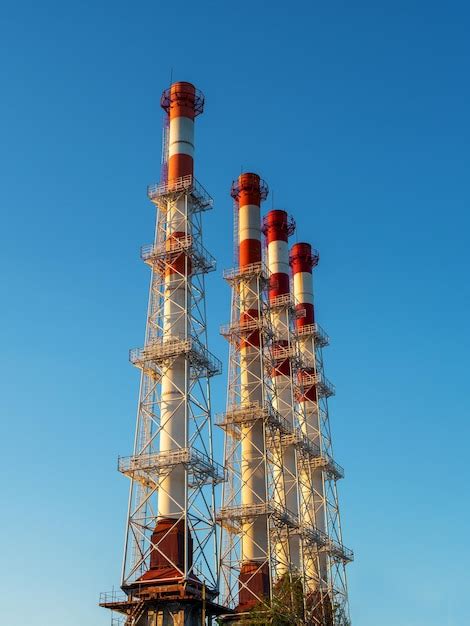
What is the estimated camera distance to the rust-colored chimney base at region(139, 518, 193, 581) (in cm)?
5253

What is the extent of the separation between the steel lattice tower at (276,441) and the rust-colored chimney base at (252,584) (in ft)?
0.23

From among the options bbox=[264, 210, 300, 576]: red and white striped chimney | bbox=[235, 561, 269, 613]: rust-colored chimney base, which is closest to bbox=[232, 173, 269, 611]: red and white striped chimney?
bbox=[235, 561, 269, 613]: rust-colored chimney base

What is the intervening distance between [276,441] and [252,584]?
13.9 m

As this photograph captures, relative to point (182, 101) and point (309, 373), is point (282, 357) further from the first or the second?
point (182, 101)

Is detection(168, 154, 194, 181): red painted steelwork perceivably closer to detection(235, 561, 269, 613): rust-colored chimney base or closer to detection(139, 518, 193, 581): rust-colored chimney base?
detection(139, 518, 193, 581): rust-colored chimney base

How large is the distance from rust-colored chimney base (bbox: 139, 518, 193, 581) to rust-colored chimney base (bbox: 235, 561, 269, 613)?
32.2 ft

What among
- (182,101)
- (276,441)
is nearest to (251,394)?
(276,441)

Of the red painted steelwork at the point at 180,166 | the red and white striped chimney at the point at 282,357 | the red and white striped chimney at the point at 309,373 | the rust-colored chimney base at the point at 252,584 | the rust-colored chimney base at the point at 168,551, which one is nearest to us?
the rust-colored chimney base at the point at 168,551

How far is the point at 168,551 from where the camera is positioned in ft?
174

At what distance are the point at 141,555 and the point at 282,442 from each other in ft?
72.3

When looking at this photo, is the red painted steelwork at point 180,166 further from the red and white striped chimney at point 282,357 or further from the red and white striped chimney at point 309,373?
the red and white striped chimney at point 309,373

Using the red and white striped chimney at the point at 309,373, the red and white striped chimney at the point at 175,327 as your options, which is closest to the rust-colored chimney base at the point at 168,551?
the red and white striped chimney at the point at 175,327

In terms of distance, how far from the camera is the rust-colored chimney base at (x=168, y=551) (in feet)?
172

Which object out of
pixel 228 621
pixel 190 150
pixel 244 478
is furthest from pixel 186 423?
pixel 190 150
